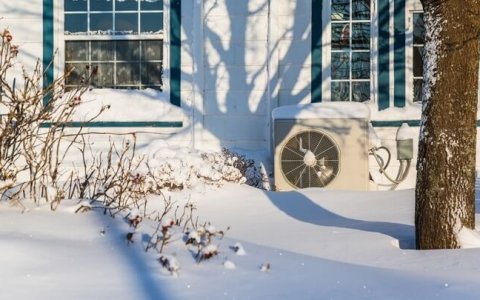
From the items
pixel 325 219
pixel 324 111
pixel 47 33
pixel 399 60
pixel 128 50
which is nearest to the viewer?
pixel 325 219

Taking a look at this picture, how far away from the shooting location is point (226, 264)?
4516 millimetres

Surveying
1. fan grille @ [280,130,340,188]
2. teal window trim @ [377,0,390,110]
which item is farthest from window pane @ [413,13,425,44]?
fan grille @ [280,130,340,188]

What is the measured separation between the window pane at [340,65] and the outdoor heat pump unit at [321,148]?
1506 mm

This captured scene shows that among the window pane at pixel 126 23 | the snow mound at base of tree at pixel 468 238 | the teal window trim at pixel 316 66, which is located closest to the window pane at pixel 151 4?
the window pane at pixel 126 23

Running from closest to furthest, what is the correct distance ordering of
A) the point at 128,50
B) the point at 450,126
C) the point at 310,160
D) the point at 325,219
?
the point at 450,126, the point at 325,219, the point at 310,160, the point at 128,50

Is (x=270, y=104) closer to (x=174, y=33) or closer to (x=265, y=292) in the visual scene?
(x=174, y=33)

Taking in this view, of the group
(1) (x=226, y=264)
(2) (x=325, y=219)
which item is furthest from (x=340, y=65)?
(1) (x=226, y=264)

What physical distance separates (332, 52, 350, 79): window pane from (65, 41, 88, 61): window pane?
3462mm

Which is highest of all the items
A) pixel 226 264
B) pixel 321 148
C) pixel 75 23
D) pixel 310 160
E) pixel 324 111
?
pixel 75 23

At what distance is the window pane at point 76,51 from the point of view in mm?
11938

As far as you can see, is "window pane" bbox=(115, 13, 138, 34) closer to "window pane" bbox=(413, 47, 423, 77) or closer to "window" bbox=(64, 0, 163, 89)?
"window" bbox=(64, 0, 163, 89)

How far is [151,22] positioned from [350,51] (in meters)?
2.78

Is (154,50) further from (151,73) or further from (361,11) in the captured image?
(361,11)

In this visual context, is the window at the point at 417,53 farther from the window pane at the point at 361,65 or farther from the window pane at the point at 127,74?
the window pane at the point at 127,74
